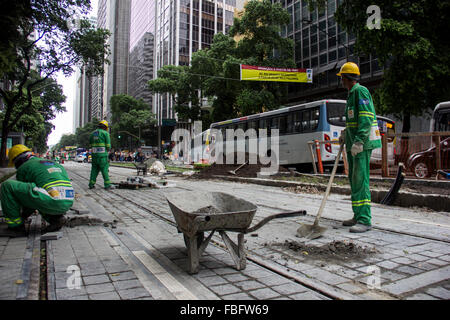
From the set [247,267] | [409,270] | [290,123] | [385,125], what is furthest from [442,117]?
[247,267]

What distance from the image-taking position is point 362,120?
4.52 metres

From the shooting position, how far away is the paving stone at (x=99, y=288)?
8.06ft

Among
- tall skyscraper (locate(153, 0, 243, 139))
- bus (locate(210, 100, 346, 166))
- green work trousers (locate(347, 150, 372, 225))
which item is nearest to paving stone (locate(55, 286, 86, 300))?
green work trousers (locate(347, 150, 372, 225))

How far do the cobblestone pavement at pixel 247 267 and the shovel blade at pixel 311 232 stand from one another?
0.31ft

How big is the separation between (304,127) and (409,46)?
5.72m

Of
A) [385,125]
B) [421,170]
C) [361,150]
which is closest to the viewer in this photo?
[361,150]

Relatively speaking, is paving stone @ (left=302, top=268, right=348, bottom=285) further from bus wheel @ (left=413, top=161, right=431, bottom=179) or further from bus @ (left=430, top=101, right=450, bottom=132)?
bus @ (left=430, top=101, right=450, bottom=132)

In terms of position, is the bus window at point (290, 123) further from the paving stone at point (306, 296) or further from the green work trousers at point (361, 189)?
the paving stone at point (306, 296)

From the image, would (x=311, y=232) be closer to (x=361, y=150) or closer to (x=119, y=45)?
(x=361, y=150)

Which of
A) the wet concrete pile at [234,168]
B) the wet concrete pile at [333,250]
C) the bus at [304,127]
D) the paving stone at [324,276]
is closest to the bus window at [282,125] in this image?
the bus at [304,127]

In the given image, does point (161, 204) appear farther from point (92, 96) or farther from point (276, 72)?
point (92, 96)
